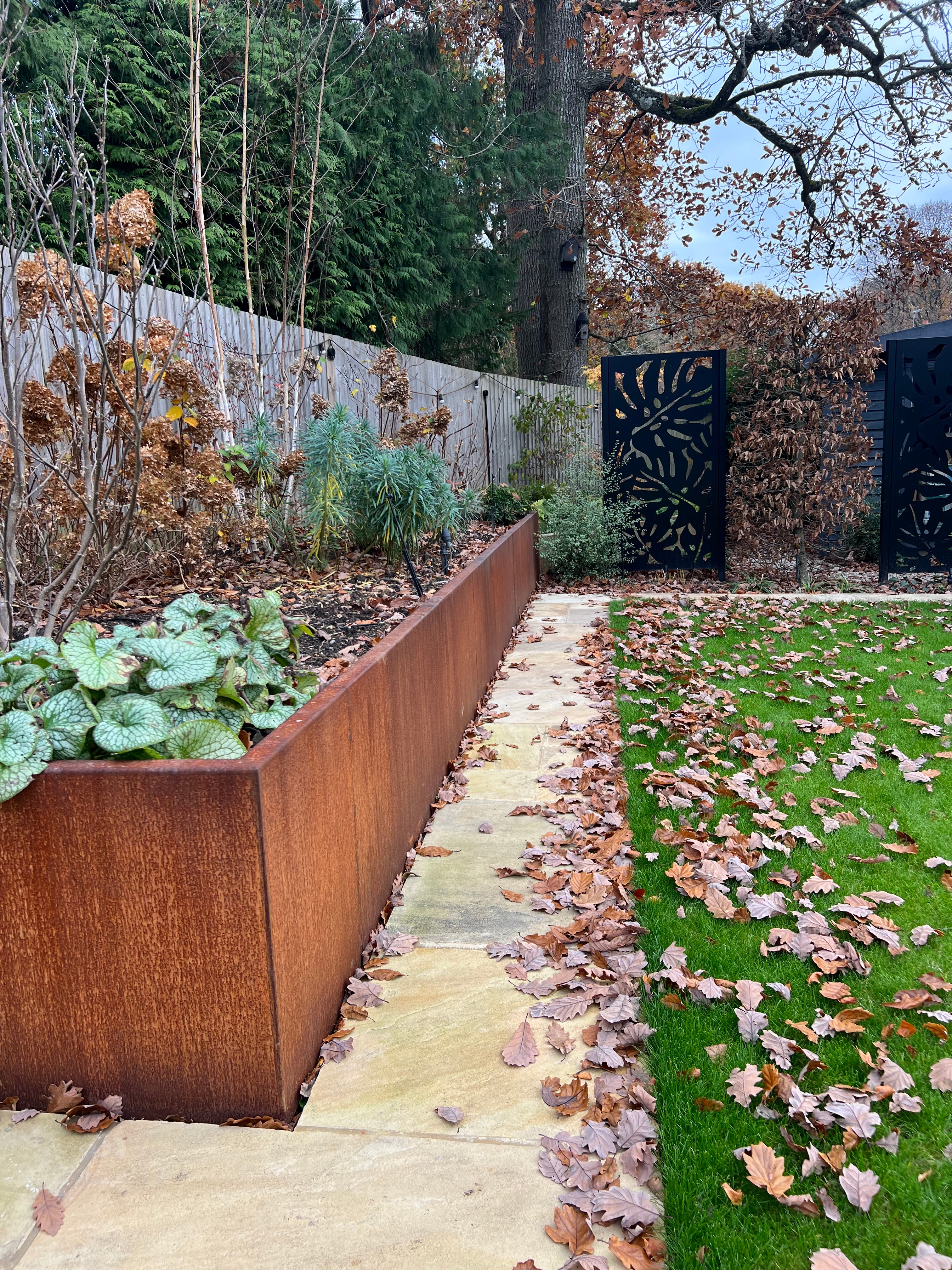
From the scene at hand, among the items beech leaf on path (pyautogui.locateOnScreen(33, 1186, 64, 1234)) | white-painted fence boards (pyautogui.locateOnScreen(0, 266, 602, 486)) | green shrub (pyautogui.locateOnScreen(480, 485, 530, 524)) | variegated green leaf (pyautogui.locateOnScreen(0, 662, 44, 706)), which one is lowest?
beech leaf on path (pyautogui.locateOnScreen(33, 1186, 64, 1234))

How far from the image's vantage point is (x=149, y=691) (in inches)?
84.9

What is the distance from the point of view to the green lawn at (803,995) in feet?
4.97

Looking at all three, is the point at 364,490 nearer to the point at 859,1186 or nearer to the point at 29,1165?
the point at 29,1165

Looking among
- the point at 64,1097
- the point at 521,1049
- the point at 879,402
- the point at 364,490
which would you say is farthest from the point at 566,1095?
the point at 879,402

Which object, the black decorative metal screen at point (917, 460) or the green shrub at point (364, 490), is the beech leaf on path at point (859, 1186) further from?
the black decorative metal screen at point (917, 460)

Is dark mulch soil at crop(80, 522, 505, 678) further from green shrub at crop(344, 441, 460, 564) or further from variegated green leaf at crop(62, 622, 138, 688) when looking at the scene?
variegated green leaf at crop(62, 622, 138, 688)

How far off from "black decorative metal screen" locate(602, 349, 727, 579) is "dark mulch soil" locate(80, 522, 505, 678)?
3765mm

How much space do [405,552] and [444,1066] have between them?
269 cm

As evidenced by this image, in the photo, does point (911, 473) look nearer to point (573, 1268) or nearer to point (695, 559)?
point (695, 559)

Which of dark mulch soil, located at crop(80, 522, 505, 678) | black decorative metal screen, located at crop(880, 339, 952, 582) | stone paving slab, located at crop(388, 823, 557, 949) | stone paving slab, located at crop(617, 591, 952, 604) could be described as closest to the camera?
stone paving slab, located at crop(388, 823, 557, 949)

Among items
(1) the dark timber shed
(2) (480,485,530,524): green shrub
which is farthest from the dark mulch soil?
(1) the dark timber shed

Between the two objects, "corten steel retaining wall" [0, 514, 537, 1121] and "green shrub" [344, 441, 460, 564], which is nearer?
"corten steel retaining wall" [0, 514, 537, 1121]

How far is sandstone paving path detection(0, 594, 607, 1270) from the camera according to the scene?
4.87ft

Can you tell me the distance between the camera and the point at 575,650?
588 centimetres
